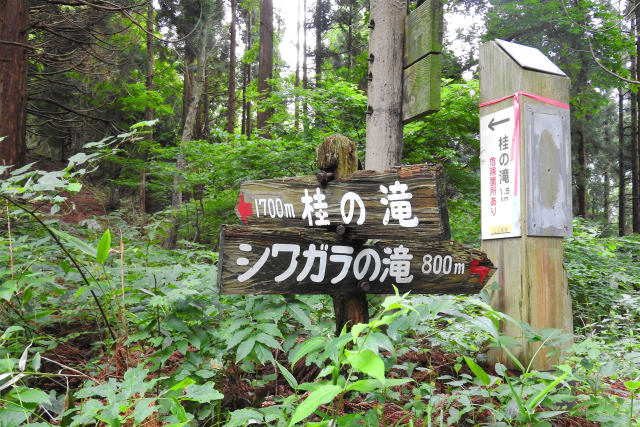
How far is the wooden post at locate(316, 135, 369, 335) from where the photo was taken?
2004 millimetres

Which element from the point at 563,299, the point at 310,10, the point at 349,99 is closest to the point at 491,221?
the point at 563,299

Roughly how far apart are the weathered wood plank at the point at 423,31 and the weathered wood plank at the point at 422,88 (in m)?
0.06

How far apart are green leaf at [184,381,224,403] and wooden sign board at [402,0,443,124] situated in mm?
Answer: 2121

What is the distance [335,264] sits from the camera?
74.0 inches

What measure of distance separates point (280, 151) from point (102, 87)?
33.2 ft

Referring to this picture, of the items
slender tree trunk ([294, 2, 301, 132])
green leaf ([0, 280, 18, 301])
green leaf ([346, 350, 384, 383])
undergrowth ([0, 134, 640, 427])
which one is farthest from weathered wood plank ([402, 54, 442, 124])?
slender tree trunk ([294, 2, 301, 132])

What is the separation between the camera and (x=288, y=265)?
1778mm

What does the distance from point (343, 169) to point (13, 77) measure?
17.2ft

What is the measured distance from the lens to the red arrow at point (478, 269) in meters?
2.05

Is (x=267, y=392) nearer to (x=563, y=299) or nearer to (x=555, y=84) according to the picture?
(x=563, y=299)

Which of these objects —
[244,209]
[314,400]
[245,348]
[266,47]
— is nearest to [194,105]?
[266,47]

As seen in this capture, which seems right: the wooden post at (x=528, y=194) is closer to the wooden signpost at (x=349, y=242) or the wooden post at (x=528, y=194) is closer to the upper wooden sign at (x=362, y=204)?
the wooden signpost at (x=349, y=242)

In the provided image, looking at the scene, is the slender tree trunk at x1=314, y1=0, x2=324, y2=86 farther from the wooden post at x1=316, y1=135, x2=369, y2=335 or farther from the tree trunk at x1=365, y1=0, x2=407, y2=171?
the wooden post at x1=316, y1=135, x2=369, y2=335

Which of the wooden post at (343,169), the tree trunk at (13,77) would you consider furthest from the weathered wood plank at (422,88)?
the tree trunk at (13,77)
